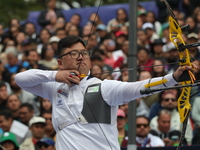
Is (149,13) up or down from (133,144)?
up

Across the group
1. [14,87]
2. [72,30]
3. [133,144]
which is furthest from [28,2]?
[133,144]

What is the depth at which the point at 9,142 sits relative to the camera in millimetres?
9383

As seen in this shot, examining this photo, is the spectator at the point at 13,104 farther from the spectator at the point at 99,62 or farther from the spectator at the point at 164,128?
the spectator at the point at 164,128

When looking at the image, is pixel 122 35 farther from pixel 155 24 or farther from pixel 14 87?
pixel 14 87

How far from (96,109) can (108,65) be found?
632 centimetres

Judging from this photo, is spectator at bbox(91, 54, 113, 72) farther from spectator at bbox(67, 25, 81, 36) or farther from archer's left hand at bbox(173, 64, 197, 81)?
archer's left hand at bbox(173, 64, 197, 81)

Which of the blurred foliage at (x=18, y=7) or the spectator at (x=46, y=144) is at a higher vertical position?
the blurred foliage at (x=18, y=7)

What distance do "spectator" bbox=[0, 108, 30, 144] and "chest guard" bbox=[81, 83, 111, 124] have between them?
471 centimetres

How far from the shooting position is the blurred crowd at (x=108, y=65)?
938cm

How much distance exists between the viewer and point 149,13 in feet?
45.8

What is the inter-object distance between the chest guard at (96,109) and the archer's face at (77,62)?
291 millimetres

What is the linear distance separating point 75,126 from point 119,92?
571 millimetres

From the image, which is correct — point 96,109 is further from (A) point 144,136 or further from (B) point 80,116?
(A) point 144,136

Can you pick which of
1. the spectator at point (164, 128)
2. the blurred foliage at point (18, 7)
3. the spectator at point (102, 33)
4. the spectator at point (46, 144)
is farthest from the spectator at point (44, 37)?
the blurred foliage at point (18, 7)
